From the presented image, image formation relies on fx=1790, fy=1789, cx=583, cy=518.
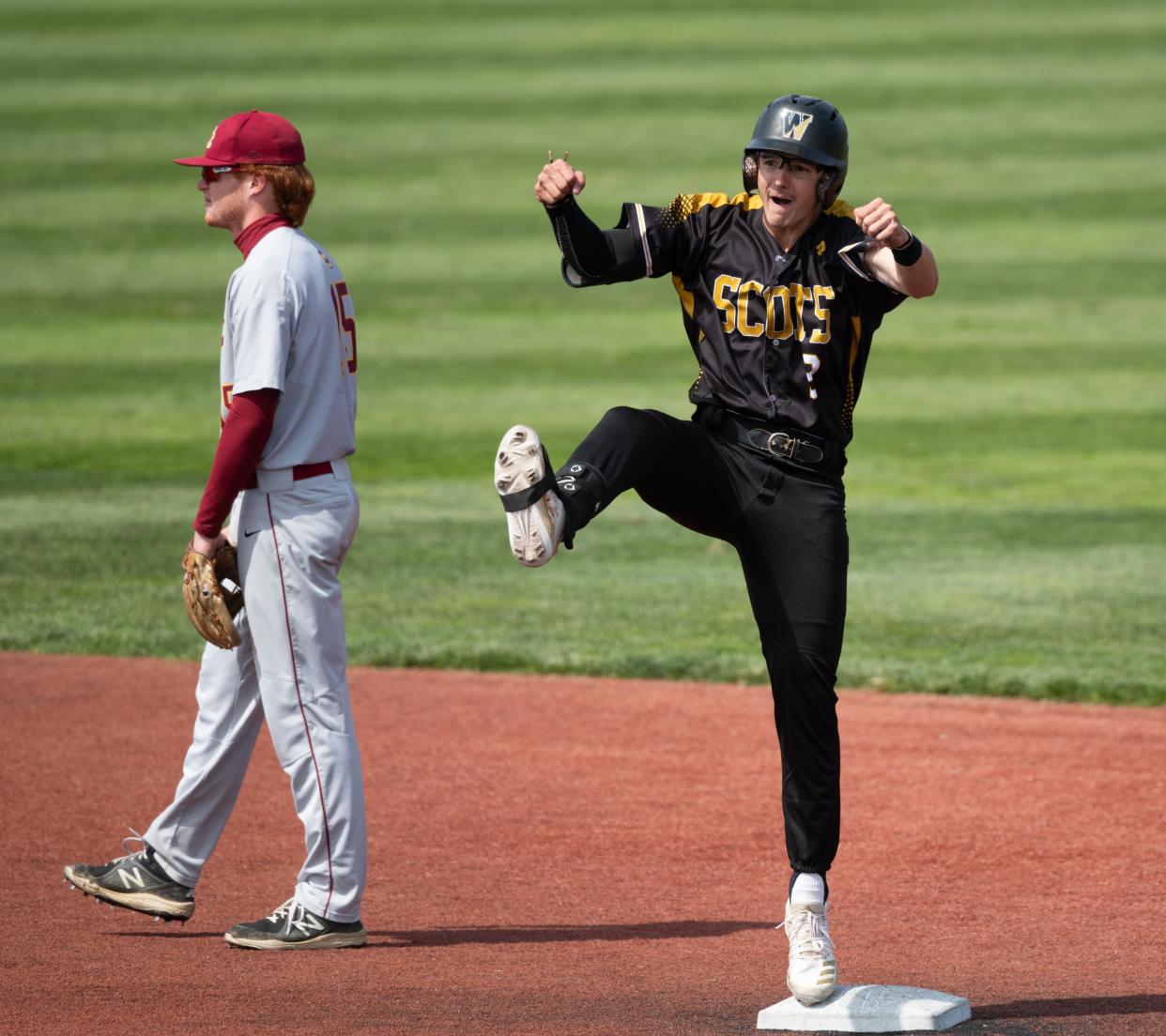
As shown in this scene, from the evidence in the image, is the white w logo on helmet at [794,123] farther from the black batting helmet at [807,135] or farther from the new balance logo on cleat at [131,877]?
the new balance logo on cleat at [131,877]

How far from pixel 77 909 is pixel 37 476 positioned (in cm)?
766

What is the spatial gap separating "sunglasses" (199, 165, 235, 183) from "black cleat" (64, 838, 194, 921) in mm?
1881

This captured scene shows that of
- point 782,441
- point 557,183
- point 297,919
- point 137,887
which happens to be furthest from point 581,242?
point 137,887

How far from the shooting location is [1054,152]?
2073 cm

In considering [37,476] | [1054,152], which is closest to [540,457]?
[37,476]

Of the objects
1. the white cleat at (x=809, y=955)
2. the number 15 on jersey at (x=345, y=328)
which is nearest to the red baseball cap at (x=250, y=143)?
the number 15 on jersey at (x=345, y=328)

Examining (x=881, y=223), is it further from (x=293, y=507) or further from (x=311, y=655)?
(x=311, y=655)

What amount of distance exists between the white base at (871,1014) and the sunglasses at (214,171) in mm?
2544

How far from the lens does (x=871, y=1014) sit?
4.16 metres

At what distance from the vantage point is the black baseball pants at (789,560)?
430 cm

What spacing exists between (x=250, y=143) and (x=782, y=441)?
5.27 feet

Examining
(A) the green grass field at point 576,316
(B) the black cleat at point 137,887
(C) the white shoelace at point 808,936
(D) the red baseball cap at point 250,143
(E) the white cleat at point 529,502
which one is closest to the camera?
(E) the white cleat at point 529,502

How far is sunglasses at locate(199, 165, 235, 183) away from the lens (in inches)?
186

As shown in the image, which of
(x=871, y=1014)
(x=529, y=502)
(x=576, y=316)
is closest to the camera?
(x=529, y=502)
